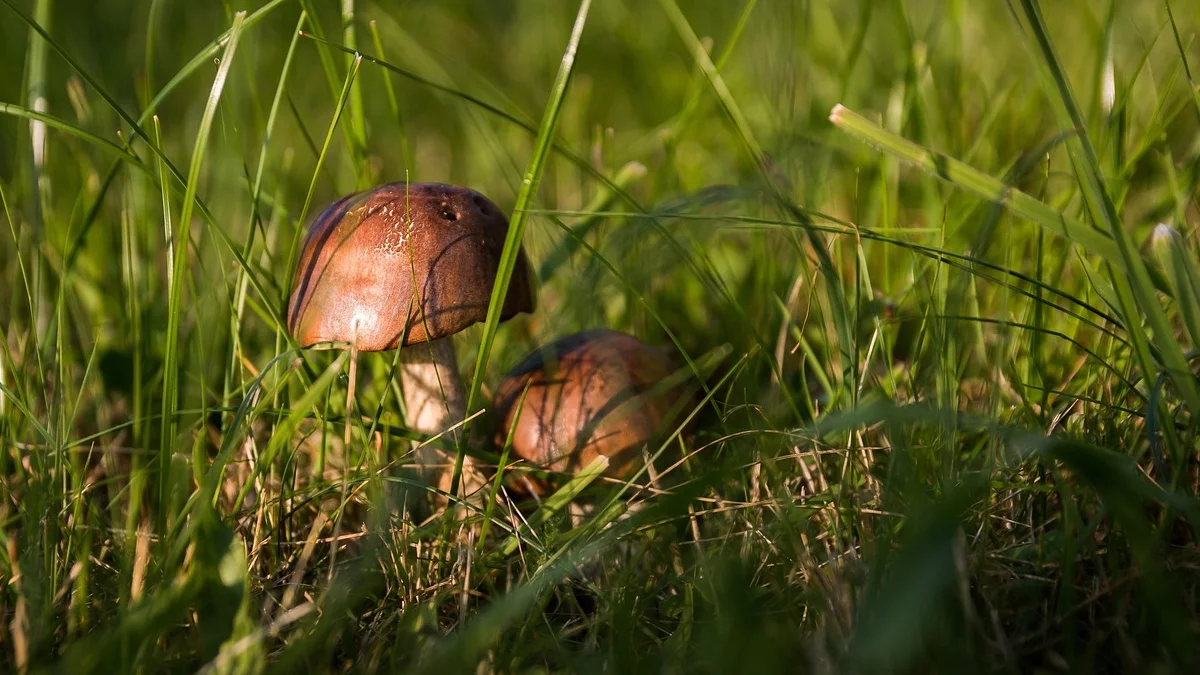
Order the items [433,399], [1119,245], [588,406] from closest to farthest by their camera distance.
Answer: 1. [1119,245]
2. [588,406]
3. [433,399]

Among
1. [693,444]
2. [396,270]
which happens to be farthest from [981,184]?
[396,270]

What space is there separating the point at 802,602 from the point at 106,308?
2358 mm

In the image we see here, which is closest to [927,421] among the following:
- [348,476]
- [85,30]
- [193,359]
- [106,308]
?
[348,476]

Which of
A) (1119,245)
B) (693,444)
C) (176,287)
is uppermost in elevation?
(1119,245)

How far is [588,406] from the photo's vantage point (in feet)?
6.90

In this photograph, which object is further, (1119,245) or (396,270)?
(396,270)

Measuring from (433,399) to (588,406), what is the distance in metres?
0.40

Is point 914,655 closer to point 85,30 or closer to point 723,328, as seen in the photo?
point 723,328

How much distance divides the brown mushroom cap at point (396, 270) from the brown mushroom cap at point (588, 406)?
0.32 metres

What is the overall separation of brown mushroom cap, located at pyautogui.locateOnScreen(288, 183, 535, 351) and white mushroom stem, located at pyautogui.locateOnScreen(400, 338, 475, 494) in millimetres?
301

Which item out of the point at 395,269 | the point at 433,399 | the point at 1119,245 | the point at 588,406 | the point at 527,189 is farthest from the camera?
the point at 433,399

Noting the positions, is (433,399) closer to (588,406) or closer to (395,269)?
(588,406)

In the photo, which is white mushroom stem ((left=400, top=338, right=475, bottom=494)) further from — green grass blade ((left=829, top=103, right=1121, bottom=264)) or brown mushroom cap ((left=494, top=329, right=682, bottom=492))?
green grass blade ((left=829, top=103, right=1121, bottom=264))

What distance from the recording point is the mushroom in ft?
5.97
